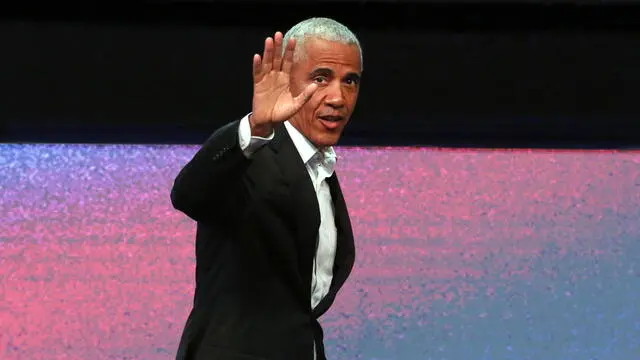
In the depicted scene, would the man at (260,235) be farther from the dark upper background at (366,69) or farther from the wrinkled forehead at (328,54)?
the dark upper background at (366,69)

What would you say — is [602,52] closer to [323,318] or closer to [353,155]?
[353,155]

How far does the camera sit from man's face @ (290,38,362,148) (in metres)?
1.57

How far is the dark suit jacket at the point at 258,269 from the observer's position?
1427 mm

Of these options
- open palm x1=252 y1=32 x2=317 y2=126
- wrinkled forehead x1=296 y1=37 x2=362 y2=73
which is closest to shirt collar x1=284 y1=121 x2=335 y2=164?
wrinkled forehead x1=296 y1=37 x2=362 y2=73

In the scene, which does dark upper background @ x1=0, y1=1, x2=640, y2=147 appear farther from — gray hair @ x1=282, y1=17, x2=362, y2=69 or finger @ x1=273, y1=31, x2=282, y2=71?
finger @ x1=273, y1=31, x2=282, y2=71

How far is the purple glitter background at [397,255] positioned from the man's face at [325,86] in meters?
1.00

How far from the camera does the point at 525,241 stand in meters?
2.62

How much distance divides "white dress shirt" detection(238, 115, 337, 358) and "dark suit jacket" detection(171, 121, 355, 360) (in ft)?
0.18

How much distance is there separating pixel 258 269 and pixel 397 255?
3.84ft

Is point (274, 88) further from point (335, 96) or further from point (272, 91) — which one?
point (335, 96)

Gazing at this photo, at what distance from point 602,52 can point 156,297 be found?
1227 mm

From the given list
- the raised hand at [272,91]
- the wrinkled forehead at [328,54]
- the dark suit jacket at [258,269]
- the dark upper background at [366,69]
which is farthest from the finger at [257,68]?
the dark upper background at [366,69]

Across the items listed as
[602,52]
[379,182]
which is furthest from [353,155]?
[602,52]

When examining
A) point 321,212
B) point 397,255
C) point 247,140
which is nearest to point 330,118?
point 321,212
